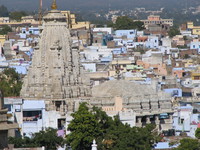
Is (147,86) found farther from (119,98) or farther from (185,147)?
(185,147)

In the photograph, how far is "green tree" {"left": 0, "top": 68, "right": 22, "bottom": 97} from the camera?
2046 inches

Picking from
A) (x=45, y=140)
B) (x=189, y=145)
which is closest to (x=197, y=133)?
(x=189, y=145)

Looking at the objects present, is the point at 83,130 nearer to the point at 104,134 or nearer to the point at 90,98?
the point at 104,134

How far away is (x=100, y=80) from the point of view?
189 feet

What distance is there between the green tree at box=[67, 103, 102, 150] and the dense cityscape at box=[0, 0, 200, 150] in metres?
0.03

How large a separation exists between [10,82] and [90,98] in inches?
501

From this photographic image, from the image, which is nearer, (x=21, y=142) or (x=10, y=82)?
(x=21, y=142)

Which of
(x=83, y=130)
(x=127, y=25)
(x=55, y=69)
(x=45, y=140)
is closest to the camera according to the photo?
(x=45, y=140)

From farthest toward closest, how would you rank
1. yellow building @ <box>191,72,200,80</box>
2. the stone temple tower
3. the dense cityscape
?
yellow building @ <box>191,72,200,80</box> < the stone temple tower < the dense cityscape

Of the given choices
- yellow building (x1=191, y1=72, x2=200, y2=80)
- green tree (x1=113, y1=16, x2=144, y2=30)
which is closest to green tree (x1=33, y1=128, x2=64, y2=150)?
yellow building (x1=191, y1=72, x2=200, y2=80)

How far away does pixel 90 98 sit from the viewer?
4459cm

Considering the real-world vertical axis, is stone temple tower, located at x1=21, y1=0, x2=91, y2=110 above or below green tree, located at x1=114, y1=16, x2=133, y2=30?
below

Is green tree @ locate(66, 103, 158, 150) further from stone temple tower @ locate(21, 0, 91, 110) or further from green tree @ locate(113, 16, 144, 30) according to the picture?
green tree @ locate(113, 16, 144, 30)

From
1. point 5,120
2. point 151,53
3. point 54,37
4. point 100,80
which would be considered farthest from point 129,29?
point 5,120
